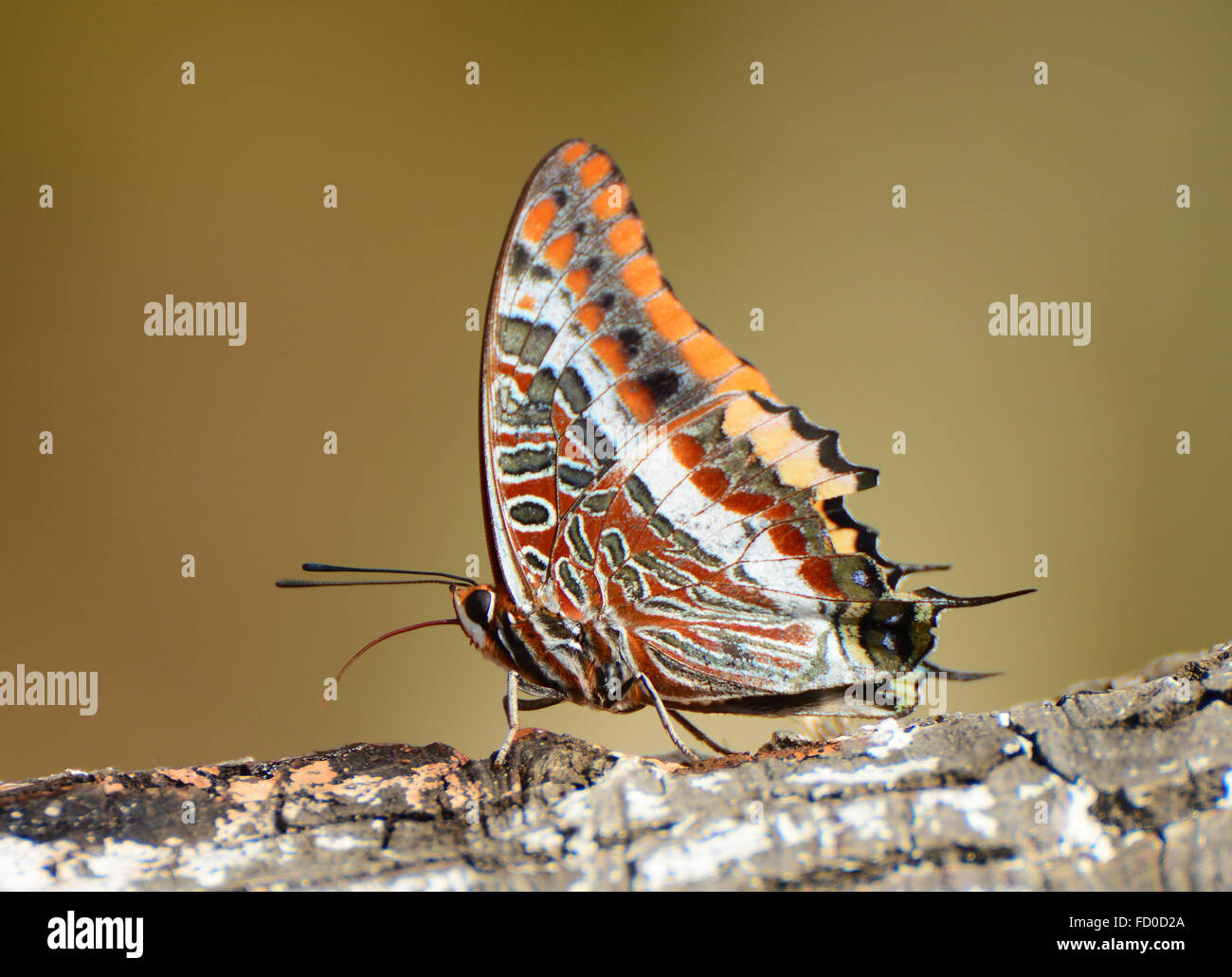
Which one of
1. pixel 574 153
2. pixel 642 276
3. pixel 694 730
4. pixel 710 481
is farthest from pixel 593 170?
pixel 694 730

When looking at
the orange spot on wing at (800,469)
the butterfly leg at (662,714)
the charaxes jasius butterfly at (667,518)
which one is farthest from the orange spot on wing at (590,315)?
the butterfly leg at (662,714)

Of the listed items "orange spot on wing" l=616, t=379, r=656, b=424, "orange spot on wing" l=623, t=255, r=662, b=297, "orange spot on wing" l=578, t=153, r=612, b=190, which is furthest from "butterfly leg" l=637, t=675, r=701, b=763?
"orange spot on wing" l=578, t=153, r=612, b=190

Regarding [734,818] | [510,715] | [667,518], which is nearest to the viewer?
[734,818]

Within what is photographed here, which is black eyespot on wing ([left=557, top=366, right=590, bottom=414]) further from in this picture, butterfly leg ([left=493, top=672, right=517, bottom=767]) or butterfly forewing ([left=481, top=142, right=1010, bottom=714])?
butterfly leg ([left=493, top=672, right=517, bottom=767])

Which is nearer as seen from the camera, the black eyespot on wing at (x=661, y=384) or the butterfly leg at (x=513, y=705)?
the butterfly leg at (x=513, y=705)

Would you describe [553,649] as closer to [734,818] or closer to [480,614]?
[480,614]

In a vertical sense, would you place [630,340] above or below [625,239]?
below

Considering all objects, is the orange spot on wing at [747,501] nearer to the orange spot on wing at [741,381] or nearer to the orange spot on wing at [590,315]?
the orange spot on wing at [741,381]

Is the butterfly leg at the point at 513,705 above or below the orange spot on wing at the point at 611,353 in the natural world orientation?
below
